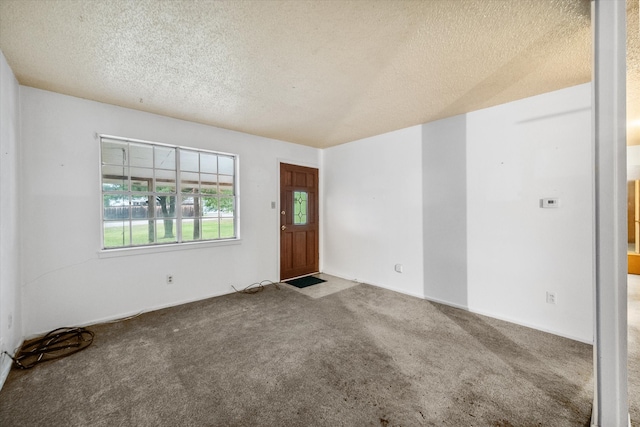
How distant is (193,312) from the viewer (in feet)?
10.8

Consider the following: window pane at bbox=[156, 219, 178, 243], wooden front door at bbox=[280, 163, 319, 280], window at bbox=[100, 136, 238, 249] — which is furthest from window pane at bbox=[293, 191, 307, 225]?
window pane at bbox=[156, 219, 178, 243]

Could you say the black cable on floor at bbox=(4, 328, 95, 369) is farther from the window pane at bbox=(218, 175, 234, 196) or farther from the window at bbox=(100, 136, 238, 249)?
the window pane at bbox=(218, 175, 234, 196)

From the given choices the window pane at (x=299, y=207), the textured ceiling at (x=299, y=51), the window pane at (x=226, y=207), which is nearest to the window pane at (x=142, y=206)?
the window pane at (x=226, y=207)

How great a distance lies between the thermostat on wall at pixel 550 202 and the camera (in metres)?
2.67

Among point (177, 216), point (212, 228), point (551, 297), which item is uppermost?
point (177, 216)

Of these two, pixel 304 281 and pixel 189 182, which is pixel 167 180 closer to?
pixel 189 182

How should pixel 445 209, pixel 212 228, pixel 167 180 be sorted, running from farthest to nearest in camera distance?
→ pixel 212 228 → pixel 167 180 → pixel 445 209

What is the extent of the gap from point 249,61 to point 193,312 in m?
2.96

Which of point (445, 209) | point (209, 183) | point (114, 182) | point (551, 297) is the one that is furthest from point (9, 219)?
point (551, 297)

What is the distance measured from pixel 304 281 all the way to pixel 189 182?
8.32 ft

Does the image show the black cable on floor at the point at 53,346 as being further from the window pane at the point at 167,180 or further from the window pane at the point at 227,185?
the window pane at the point at 227,185

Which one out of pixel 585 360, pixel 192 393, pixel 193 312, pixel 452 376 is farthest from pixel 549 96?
pixel 193 312

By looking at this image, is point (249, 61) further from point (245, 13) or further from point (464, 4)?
point (464, 4)

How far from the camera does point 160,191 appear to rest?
3432mm
